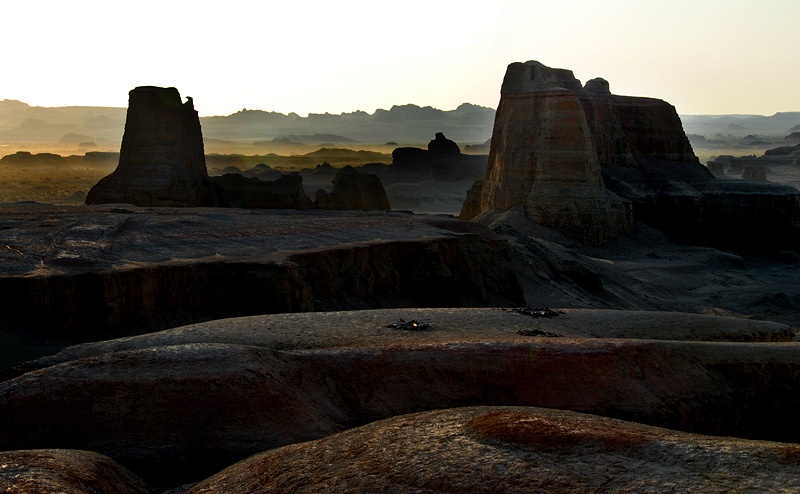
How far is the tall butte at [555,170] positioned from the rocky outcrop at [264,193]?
888 centimetres

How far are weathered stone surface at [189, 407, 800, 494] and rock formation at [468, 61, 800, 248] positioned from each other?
25.1 metres

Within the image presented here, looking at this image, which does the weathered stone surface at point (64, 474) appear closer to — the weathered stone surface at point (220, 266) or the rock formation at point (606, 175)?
the weathered stone surface at point (220, 266)

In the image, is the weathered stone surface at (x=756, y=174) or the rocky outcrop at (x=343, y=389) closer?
the rocky outcrop at (x=343, y=389)

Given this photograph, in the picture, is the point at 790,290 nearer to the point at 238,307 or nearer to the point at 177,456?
the point at 238,307

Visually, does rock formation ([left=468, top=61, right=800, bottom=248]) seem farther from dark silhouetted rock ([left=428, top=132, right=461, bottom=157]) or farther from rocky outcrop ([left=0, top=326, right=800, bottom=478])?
dark silhouetted rock ([left=428, top=132, right=461, bottom=157])

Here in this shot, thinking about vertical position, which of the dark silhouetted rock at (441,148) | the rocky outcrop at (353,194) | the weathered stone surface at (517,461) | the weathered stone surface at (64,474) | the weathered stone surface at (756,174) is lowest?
the weathered stone surface at (64,474)

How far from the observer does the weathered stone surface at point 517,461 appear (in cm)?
412

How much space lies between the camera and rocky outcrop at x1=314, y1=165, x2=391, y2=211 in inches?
1334

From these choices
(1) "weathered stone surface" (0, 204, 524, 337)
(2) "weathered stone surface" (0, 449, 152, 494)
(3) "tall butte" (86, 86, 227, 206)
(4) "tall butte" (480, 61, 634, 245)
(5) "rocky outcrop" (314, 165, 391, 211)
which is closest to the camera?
(2) "weathered stone surface" (0, 449, 152, 494)

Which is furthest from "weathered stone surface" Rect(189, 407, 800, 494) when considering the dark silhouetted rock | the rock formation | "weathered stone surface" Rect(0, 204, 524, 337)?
the dark silhouetted rock

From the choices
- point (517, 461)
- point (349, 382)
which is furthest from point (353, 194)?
point (517, 461)

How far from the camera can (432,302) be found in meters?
15.6

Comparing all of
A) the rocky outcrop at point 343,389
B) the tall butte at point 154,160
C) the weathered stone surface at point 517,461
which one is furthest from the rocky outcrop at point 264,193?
the weathered stone surface at point 517,461

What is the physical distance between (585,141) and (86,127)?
18790 centimetres
